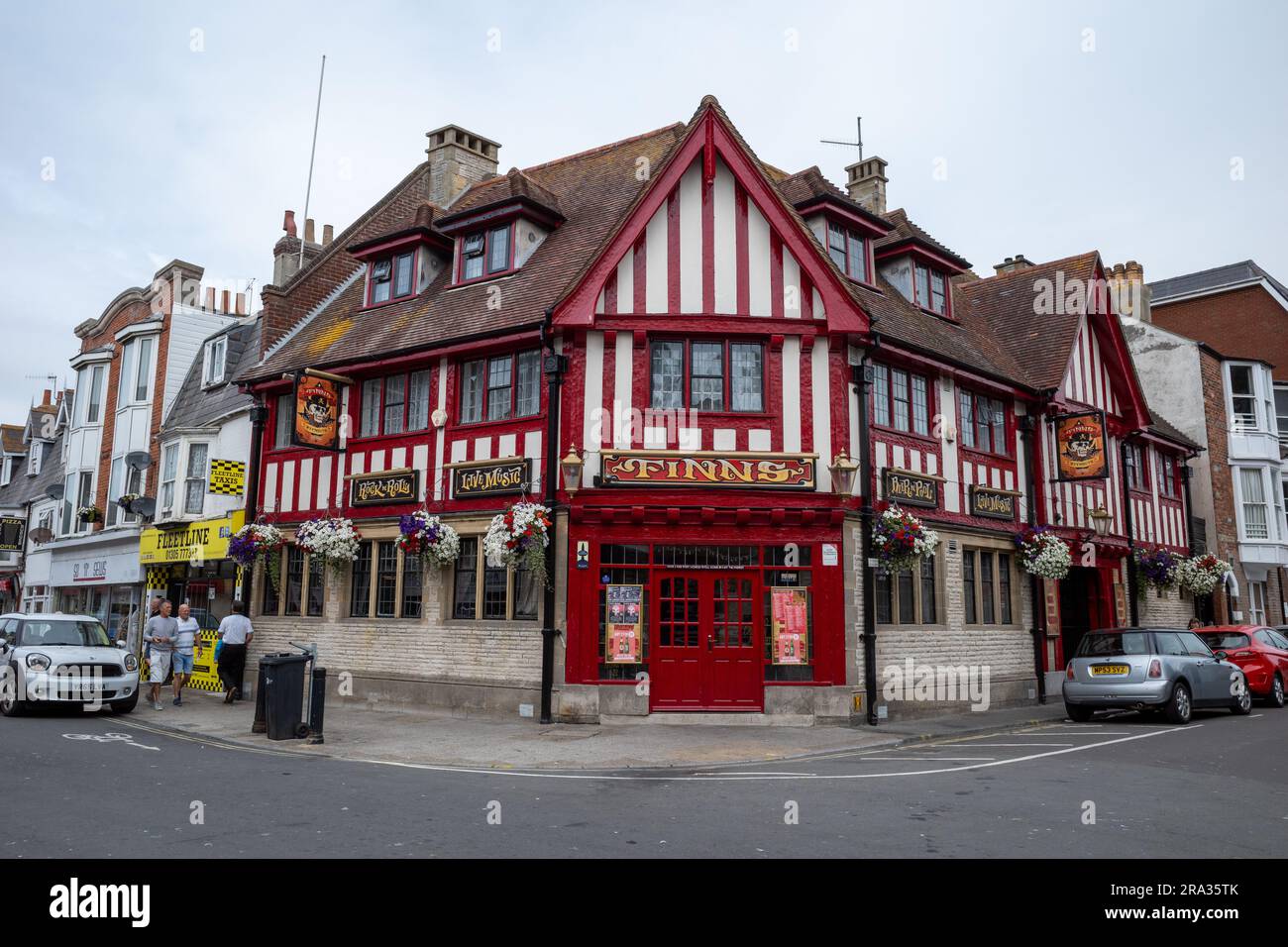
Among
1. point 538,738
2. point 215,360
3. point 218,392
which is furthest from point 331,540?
point 215,360

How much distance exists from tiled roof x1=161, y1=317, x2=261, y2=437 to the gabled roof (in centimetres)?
3364

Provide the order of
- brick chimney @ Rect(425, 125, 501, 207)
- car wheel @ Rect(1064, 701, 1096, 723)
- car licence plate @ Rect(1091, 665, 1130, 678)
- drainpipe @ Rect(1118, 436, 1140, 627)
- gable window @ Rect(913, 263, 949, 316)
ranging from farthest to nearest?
1. drainpipe @ Rect(1118, 436, 1140, 627)
2. brick chimney @ Rect(425, 125, 501, 207)
3. gable window @ Rect(913, 263, 949, 316)
4. car wheel @ Rect(1064, 701, 1096, 723)
5. car licence plate @ Rect(1091, 665, 1130, 678)

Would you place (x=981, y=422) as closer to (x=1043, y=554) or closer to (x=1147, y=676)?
(x=1043, y=554)

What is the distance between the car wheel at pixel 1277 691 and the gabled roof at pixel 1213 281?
2233 cm

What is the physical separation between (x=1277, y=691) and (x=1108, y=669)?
18.7ft

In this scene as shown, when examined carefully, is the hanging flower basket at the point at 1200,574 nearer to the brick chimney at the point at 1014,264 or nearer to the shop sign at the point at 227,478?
the brick chimney at the point at 1014,264

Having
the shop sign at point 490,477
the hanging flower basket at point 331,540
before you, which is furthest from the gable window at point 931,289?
the hanging flower basket at point 331,540

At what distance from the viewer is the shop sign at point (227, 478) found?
20.6 metres

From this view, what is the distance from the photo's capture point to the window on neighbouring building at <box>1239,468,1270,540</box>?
98.8 ft

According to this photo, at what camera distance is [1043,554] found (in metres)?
19.6

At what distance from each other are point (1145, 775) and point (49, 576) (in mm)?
33093

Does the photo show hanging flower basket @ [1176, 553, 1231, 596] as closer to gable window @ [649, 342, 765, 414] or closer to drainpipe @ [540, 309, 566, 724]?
gable window @ [649, 342, 765, 414]

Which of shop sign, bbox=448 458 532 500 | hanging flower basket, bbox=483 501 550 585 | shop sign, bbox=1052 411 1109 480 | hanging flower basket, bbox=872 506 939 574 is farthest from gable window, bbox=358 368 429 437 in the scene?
shop sign, bbox=1052 411 1109 480
